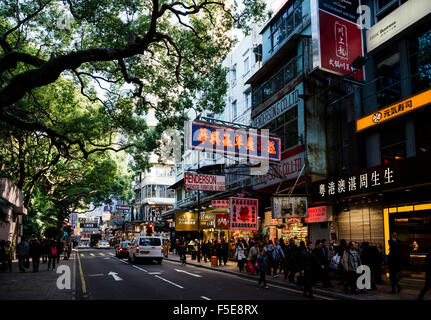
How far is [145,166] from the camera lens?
24.2 meters

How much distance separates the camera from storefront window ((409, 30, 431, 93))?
15.2 metres

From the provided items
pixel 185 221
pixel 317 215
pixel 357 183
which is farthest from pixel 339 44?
pixel 185 221

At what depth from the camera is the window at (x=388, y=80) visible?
16.8m

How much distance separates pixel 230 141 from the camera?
1764 centimetres

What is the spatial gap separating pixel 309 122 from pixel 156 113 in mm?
8418

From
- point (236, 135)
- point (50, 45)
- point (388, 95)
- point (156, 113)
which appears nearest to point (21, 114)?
point (50, 45)

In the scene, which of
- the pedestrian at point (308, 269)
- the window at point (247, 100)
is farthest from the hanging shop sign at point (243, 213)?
the window at point (247, 100)

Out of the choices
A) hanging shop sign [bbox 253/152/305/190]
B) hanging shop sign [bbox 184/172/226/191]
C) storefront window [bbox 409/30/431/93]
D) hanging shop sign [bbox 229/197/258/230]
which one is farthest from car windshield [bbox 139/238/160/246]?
storefront window [bbox 409/30/431/93]

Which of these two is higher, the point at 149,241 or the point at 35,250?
the point at 35,250

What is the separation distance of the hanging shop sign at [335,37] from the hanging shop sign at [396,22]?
2.12ft

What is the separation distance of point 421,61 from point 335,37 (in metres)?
4.10

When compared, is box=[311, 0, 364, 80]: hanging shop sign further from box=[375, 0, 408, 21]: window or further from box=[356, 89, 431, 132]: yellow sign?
box=[356, 89, 431, 132]: yellow sign

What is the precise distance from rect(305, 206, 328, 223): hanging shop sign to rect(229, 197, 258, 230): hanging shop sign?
343 centimetres

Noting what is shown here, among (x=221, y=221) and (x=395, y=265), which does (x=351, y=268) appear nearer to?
(x=395, y=265)
